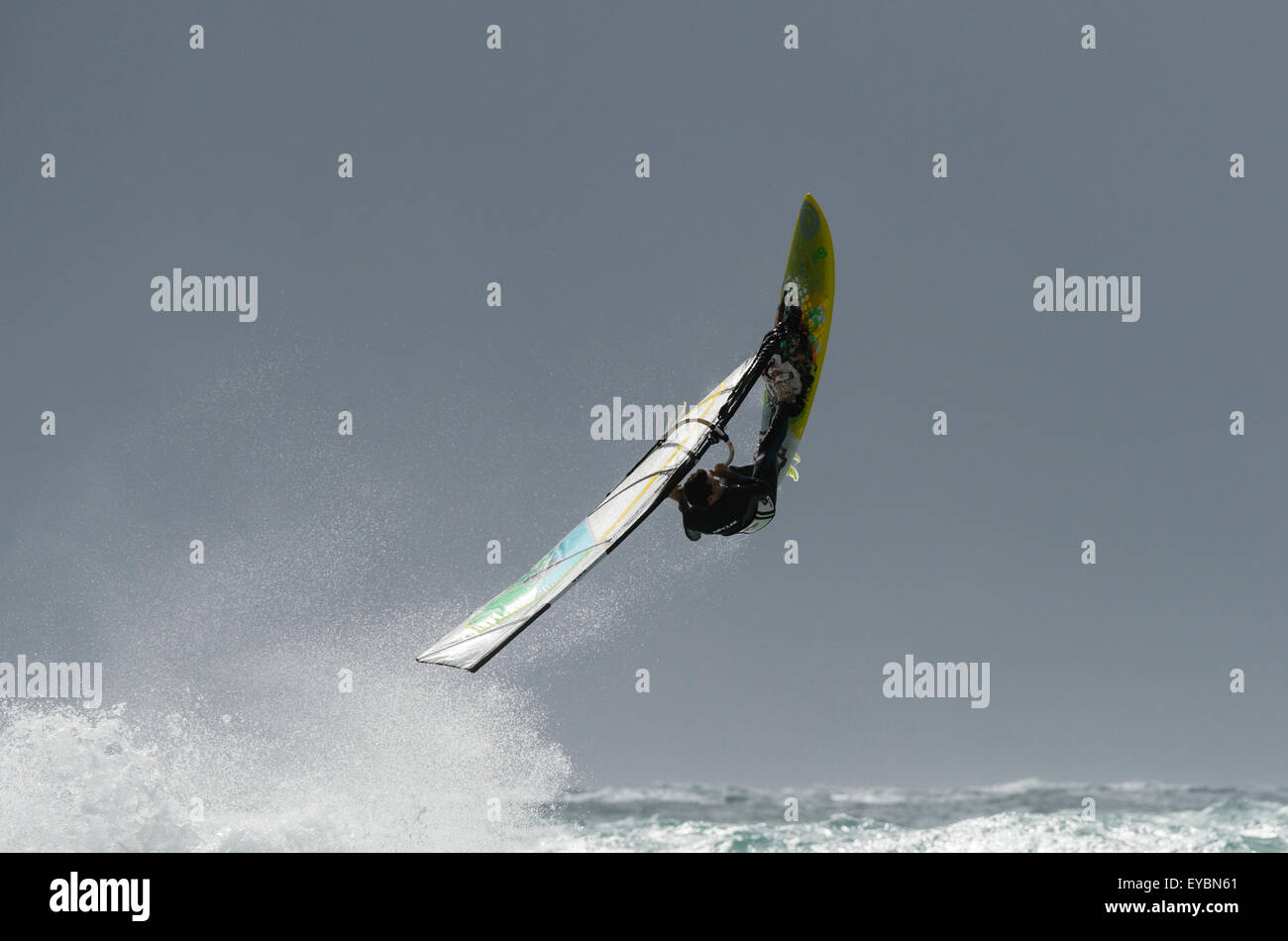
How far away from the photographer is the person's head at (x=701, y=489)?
12.0 metres

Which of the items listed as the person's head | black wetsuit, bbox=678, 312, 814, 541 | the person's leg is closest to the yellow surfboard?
the person's leg

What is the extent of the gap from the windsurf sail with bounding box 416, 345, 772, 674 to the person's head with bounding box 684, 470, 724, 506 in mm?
293

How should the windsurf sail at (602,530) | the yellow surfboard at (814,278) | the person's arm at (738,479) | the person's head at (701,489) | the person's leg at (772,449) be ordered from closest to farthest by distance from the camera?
the windsurf sail at (602,530), the person's head at (701,489), the person's arm at (738,479), the person's leg at (772,449), the yellow surfboard at (814,278)

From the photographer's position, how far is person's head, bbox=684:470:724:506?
12016 mm

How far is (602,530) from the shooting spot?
38.2ft

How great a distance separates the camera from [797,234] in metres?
14.9

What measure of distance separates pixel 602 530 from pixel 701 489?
1.27m

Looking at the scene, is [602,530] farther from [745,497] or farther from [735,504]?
Answer: [745,497]

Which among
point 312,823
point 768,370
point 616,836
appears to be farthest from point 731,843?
point 768,370

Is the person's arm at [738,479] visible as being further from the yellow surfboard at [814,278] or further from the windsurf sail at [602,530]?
the yellow surfboard at [814,278]

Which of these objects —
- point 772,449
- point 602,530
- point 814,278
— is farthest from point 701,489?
point 814,278

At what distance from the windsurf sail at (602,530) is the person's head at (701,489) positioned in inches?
11.5

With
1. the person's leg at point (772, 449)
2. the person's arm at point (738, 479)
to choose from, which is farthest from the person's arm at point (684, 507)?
the person's leg at point (772, 449)
